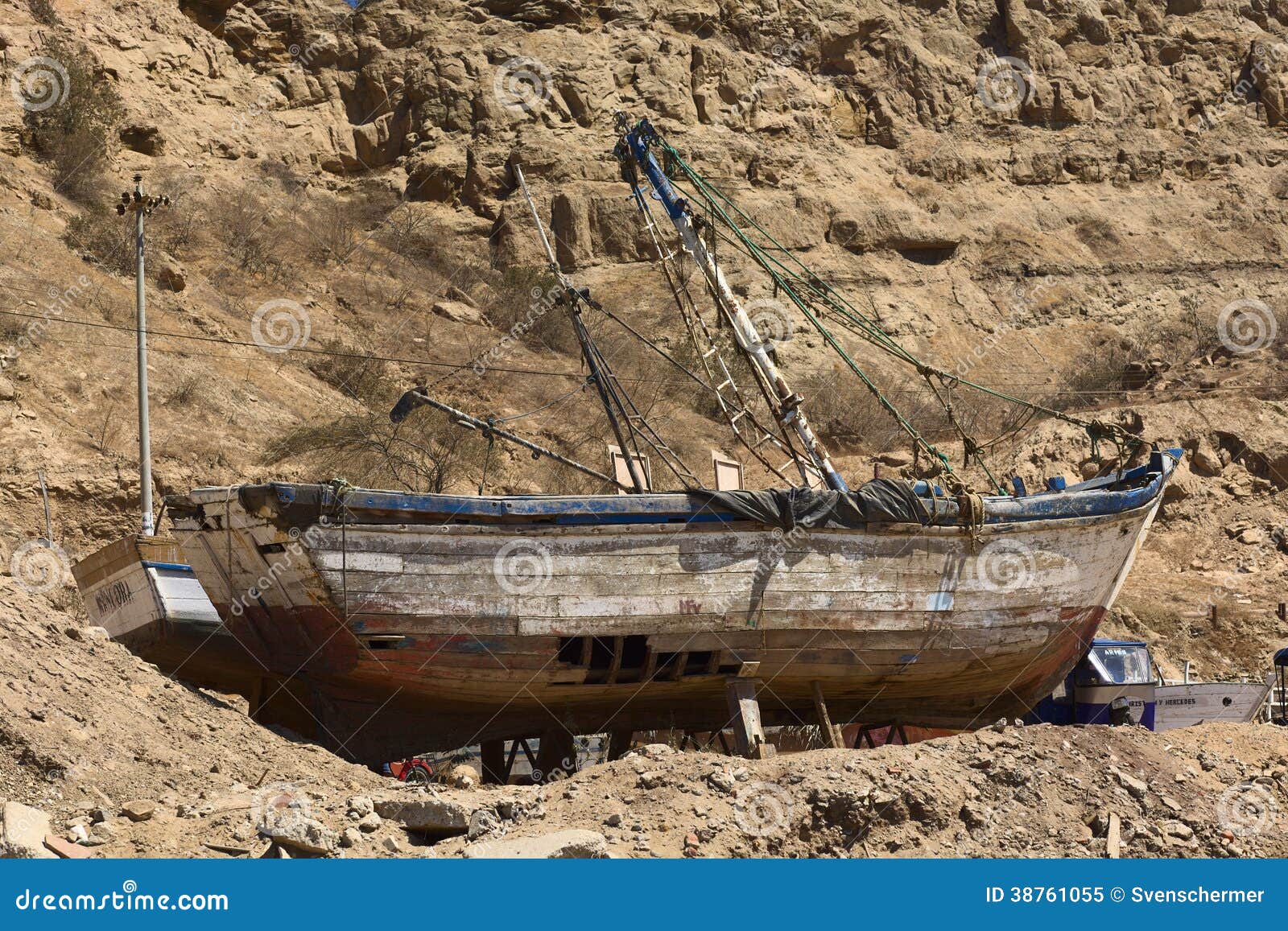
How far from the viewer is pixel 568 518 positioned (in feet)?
40.7

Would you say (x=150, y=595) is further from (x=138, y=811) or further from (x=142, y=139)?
(x=142, y=139)

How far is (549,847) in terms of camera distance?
793 centimetres

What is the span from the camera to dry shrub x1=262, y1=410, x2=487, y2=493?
877 inches

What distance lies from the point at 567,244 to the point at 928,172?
10919 millimetres

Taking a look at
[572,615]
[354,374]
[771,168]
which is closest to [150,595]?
[572,615]

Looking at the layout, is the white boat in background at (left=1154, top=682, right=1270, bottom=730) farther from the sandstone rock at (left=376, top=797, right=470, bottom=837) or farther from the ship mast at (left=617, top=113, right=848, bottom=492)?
the sandstone rock at (left=376, top=797, right=470, bottom=837)

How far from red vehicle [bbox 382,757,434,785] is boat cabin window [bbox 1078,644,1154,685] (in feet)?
24.6

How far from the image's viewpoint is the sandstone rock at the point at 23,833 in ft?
23.4

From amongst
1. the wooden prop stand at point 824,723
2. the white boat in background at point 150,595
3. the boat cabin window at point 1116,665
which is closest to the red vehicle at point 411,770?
the white boat in background at point 150,595

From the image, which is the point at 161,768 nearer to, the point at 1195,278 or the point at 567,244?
the point at 567,244

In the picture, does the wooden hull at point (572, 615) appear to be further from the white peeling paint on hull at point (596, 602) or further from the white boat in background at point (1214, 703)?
the white boat in background at point (1214, 703)

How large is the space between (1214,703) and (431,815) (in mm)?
11739

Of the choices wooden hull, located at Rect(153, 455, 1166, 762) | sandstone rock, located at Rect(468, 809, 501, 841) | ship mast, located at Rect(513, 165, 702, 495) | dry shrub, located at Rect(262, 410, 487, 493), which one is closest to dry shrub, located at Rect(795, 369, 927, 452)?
dry shrub, located at Rect(262, 410, 487, 493)

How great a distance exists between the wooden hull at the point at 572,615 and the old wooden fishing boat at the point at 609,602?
0.02 metres
